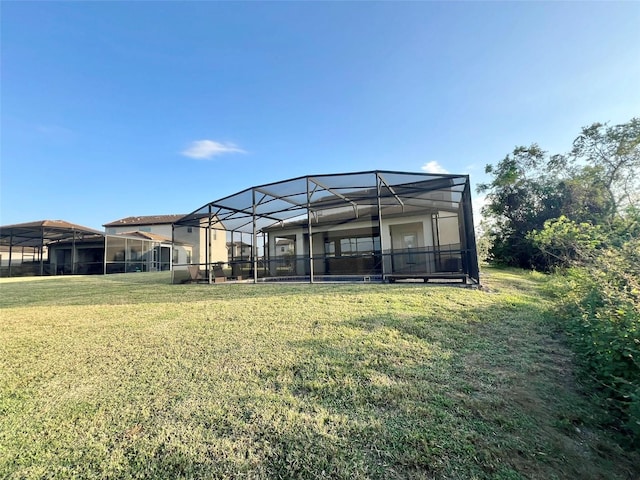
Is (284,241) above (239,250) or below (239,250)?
above

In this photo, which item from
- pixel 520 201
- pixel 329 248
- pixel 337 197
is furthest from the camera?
pixel 520 201

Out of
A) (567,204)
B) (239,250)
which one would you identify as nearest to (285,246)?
(239,250)

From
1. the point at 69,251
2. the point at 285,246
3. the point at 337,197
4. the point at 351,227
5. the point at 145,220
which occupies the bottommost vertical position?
the point at 285,246

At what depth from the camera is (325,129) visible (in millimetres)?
12836

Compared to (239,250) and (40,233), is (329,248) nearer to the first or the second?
(239,250)

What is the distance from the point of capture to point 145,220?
31250 mm

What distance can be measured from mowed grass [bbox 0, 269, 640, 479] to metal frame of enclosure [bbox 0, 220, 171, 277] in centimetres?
1751

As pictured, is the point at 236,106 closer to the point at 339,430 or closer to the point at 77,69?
the point at 77,69

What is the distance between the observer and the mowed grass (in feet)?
5.32

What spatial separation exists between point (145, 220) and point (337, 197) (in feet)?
96.4

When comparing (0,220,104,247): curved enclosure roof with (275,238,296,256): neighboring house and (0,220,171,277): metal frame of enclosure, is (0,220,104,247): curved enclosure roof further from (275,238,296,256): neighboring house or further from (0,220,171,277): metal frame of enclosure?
(275,238,296,256): neighboring house

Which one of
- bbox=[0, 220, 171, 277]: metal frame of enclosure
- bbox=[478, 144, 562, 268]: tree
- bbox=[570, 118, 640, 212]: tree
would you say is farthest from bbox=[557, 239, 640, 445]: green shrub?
bbox=[0, 220, 171, 277]: metal frame of enclosure

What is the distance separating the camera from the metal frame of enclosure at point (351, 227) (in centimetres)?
855

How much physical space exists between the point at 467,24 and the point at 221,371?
35.5 ft
